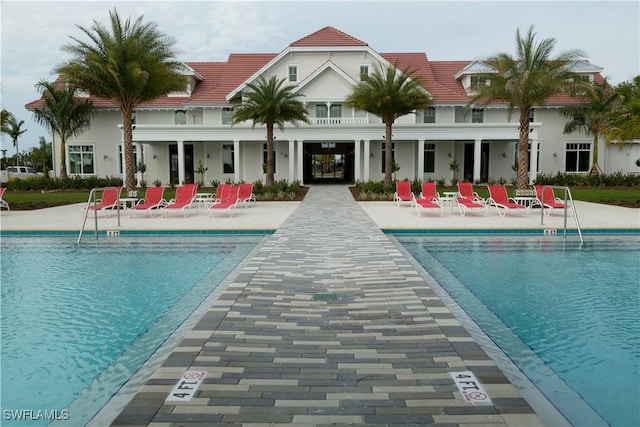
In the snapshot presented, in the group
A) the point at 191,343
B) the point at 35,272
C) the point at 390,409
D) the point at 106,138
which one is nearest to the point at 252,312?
the point at 191,343

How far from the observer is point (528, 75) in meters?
19.2

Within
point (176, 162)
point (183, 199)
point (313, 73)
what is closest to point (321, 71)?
point (313, 73)

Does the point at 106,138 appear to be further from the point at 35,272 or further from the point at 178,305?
the point at 178,305

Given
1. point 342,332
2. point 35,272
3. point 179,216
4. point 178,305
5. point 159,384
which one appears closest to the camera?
point 159,384

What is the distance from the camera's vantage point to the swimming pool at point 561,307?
4.05m

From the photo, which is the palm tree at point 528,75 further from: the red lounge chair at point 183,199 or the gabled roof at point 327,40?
the gabled roof at point 327,40

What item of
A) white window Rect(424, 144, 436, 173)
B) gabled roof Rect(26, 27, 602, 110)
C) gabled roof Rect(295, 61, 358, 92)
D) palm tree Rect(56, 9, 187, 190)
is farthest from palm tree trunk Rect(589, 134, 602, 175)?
palm tree Rect(56, 9, 187, 190)

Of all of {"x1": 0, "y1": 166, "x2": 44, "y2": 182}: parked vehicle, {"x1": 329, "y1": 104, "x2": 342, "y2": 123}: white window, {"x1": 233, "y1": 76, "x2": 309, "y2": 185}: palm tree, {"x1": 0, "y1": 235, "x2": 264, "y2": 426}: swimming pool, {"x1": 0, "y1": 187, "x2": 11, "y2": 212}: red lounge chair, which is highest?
{"x1": 329, "y1": 104, "x2": 342, "y2": 123}: white window

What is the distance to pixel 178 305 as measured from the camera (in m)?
6.42

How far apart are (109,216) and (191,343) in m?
12.8

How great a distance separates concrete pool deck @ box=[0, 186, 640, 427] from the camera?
3.25 meters

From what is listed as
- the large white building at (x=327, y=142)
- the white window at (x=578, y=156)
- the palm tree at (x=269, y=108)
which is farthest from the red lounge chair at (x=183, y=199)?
the white window at (x=578, y=156)

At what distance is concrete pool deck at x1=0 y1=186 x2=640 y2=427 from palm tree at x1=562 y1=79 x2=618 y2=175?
93.0 feet

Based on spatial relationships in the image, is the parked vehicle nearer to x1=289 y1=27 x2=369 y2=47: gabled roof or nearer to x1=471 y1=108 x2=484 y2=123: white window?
x1=289 y1=27 x2=369 y2=47: gabled roof
